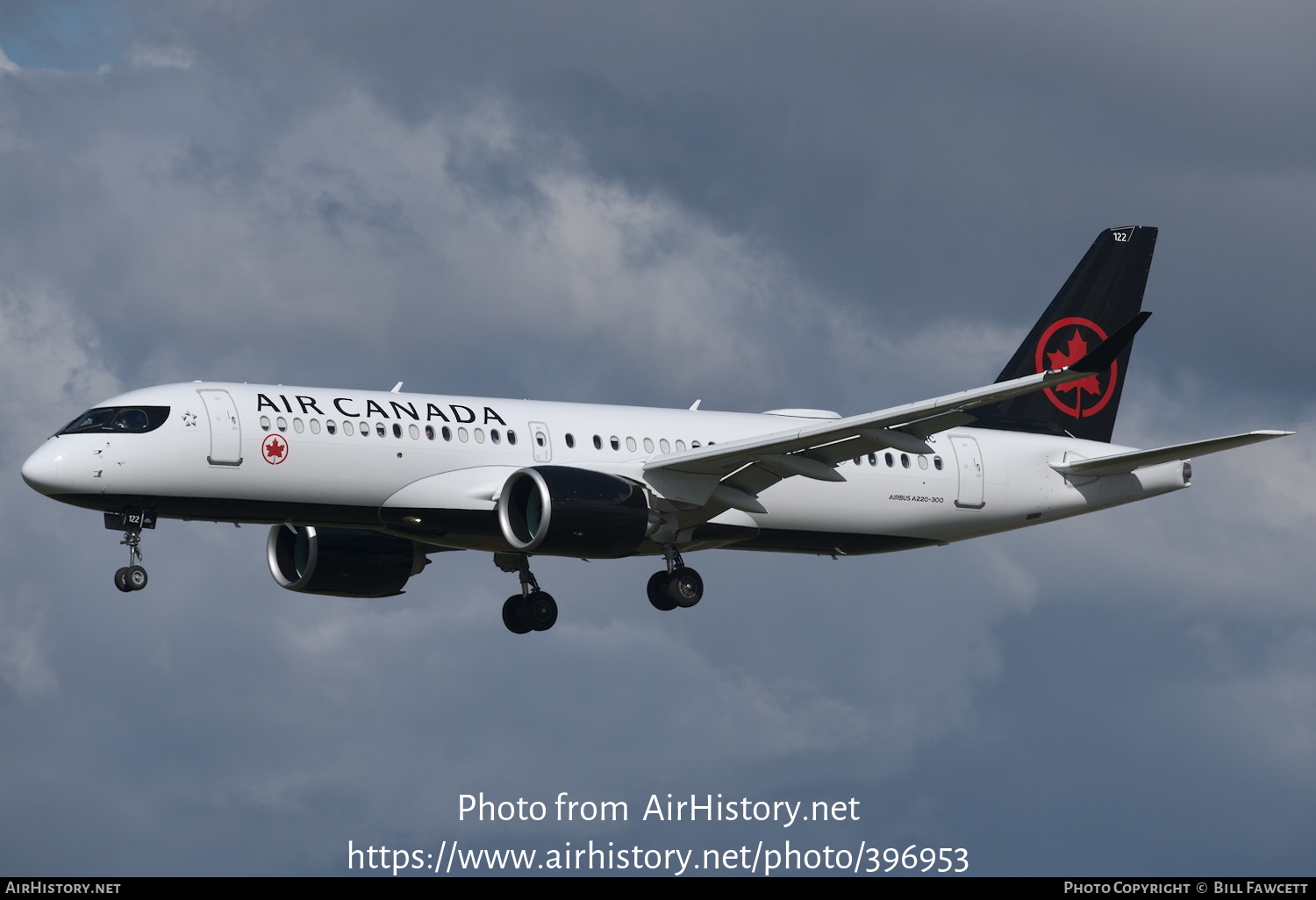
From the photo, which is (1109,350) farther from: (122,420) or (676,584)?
(122,420)

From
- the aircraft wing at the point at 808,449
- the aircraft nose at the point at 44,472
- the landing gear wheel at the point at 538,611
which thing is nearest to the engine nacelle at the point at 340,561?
the landing gear wheel at the point at 538,611

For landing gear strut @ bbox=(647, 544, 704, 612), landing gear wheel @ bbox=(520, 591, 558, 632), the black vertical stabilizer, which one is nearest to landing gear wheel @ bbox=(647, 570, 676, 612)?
landing gear strut @ bbox=(647, 544, 704, 612)

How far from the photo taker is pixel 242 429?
3884cm

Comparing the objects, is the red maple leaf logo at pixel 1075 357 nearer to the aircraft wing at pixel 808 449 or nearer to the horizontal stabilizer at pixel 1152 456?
the horizontal stabilizer at pixel 1152 456

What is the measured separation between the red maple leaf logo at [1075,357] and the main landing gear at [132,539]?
2581cm

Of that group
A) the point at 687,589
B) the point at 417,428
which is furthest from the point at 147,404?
the point at 687,589

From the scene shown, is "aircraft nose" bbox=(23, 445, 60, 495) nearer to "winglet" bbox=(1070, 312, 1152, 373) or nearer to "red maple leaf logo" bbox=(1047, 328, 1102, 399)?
"winglet" bbox=(1070, 312, 1152, 373)

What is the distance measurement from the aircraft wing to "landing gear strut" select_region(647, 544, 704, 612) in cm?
139

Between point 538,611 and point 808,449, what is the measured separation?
33.0 feet

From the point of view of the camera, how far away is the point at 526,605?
155 ft

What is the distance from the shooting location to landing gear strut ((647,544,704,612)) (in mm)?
43094

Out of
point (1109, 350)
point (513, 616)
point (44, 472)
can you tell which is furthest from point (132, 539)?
point (1109, 350)

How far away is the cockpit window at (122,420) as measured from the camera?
38531 mm

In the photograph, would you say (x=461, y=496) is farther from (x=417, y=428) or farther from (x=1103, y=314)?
(x=1103, y=314)
